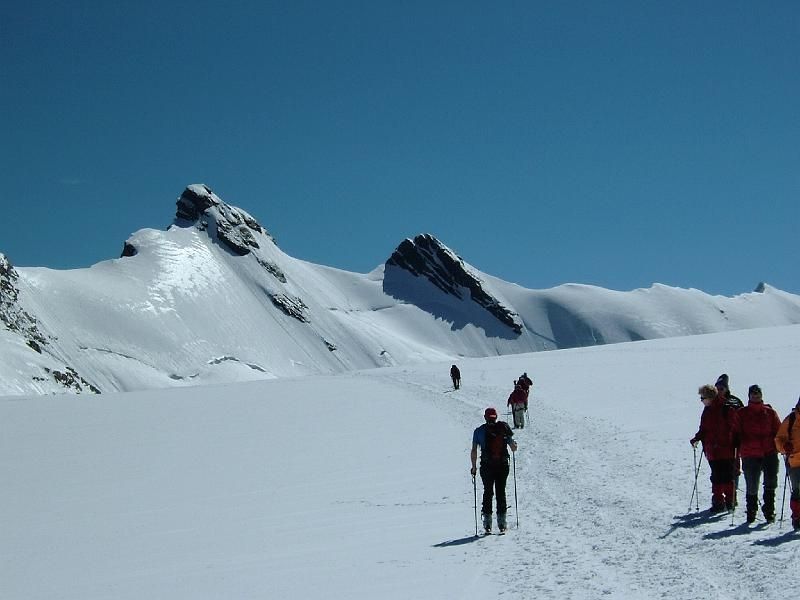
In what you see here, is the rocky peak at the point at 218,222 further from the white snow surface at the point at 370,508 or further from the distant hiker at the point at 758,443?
the distant hiker at the point at 758,443

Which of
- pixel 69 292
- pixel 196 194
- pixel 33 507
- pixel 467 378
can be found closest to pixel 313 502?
pixel 33 507

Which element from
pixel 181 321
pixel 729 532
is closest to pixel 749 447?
pixel 729 532

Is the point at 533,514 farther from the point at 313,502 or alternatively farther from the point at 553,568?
the point at 313,502

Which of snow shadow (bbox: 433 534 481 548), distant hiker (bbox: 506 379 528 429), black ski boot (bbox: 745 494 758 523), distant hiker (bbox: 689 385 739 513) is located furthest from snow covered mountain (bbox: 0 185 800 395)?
black ski boot (bbox: 745 494 758 523)

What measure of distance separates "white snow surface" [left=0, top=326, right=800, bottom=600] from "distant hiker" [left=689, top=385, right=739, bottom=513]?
0.36m

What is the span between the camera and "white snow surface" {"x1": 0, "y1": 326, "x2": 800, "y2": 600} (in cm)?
921

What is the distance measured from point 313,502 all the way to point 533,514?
15.0 ft

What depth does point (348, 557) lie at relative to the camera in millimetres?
10820

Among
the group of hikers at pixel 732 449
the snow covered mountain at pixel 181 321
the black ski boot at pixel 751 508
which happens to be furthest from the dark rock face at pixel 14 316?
the black ski boot at pixel 751 508

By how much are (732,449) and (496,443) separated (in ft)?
10.8

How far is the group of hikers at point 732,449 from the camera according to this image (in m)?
10.5

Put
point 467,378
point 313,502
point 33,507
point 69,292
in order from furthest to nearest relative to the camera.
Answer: point 69,292
point 467,378
point 33,507
point 313,502

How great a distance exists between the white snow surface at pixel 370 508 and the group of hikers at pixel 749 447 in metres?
0.37

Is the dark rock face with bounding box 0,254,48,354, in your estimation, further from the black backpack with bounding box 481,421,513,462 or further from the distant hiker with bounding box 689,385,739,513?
the distant hiker with bounding box 689,385,739,513
